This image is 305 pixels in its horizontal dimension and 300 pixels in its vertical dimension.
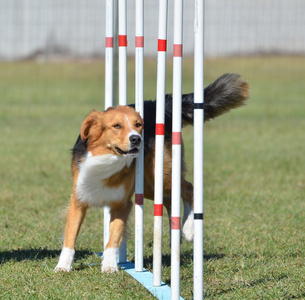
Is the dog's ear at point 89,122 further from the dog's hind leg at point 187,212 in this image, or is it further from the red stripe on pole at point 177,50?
the dog's hind leg at point 187,212

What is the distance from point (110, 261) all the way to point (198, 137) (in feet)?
5.12

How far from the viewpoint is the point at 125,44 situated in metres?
4.82

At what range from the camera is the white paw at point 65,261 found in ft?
15.8

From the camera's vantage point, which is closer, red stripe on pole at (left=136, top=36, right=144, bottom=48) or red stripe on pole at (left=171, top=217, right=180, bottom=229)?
red stripe on pole at (left=171, top=217, right=180, bottom=229)

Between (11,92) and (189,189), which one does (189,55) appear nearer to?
(11,92)

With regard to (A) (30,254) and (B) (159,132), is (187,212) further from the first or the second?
(B) (159,132)

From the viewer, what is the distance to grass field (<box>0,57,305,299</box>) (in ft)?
14.7

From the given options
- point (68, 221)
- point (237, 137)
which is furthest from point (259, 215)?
point (237, 137)

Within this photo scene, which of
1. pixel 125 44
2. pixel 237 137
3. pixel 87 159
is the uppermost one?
pixel 125 44

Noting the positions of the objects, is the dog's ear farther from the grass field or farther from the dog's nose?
the grass field

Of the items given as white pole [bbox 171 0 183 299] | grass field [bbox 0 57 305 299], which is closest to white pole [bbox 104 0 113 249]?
grass field [bbox 0 57 305 299]

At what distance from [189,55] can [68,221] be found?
1392 centimetres

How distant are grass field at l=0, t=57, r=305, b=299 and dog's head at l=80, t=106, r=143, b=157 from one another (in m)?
0.75

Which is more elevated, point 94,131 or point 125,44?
point 125,44
